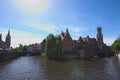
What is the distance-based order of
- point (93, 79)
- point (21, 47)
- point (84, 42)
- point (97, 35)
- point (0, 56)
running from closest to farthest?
point (93, 79), point (0, 56), point (84, 42), point (97, 35), point (21, 47)

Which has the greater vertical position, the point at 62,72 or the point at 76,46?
the point at 76,46

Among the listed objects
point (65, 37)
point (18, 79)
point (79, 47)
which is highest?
point (65, 37)

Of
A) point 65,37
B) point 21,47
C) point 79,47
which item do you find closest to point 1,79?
point 65,37

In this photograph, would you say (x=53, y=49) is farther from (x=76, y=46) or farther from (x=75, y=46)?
(x=76, y=46)

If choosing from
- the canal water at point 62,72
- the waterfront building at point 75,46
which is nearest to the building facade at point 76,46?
the waterfront building at point 75,46

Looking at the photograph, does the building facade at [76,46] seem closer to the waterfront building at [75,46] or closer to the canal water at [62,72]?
the waterfront building at [75,46]

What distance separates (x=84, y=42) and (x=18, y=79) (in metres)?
98.3

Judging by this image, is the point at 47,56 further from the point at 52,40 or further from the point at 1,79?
the point at 1,79

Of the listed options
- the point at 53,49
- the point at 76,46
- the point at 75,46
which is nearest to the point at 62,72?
the point at 53,49

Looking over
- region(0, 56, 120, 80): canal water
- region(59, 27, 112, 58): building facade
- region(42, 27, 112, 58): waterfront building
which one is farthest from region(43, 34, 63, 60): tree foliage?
region(0, 56, 120, 80): canal water

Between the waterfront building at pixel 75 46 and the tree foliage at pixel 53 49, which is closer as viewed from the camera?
the tree foliage at pixel 53 49

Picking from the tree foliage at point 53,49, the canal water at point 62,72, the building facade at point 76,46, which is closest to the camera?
the canal water at point 62,72

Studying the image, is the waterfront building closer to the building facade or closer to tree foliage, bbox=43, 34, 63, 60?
the building facade

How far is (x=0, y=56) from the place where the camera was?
68875 mm
